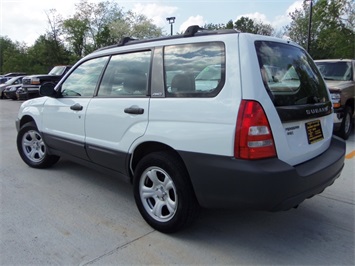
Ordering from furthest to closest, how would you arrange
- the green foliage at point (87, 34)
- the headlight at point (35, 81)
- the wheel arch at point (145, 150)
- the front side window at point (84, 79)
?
the green foliage at point (87, 34) → the headlight at point (35, 81) → the front side window at point (84, 79) → the wheel arch at point (145, 150)

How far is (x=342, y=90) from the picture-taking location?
6.70 metres

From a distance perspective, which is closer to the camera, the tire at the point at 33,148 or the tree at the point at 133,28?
the tire at the point at 33,148

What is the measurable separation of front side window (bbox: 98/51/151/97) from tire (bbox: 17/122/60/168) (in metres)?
1.78

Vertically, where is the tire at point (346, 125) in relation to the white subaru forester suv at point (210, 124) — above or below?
below

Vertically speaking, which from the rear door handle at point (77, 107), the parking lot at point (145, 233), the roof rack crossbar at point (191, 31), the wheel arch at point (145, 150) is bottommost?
the parking lot at point (145, 233)

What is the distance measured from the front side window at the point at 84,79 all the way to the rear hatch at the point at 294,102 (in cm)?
198

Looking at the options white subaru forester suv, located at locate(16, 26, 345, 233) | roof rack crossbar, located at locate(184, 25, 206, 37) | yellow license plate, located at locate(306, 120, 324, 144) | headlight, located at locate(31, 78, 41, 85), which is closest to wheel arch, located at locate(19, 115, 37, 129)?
white subaru forester suv, located at locate(16, 26, 345, 233)

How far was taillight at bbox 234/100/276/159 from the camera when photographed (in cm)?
233

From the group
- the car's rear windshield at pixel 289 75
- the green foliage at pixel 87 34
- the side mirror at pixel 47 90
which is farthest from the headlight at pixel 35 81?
the green foliage at pixel 87 34

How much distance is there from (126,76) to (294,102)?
1.73m

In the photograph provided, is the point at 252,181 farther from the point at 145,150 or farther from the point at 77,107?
the point at 77,107

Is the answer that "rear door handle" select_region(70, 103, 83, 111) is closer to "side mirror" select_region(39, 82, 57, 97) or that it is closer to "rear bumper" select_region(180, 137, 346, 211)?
"side mirror" select_region(39, 82, 57, 97)

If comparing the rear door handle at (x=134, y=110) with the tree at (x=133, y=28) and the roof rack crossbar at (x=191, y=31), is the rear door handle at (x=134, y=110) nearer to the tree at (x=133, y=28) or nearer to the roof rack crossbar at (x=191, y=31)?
the roof rack crossbar at (x=191, y=31)

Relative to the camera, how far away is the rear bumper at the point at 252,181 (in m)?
2.30
